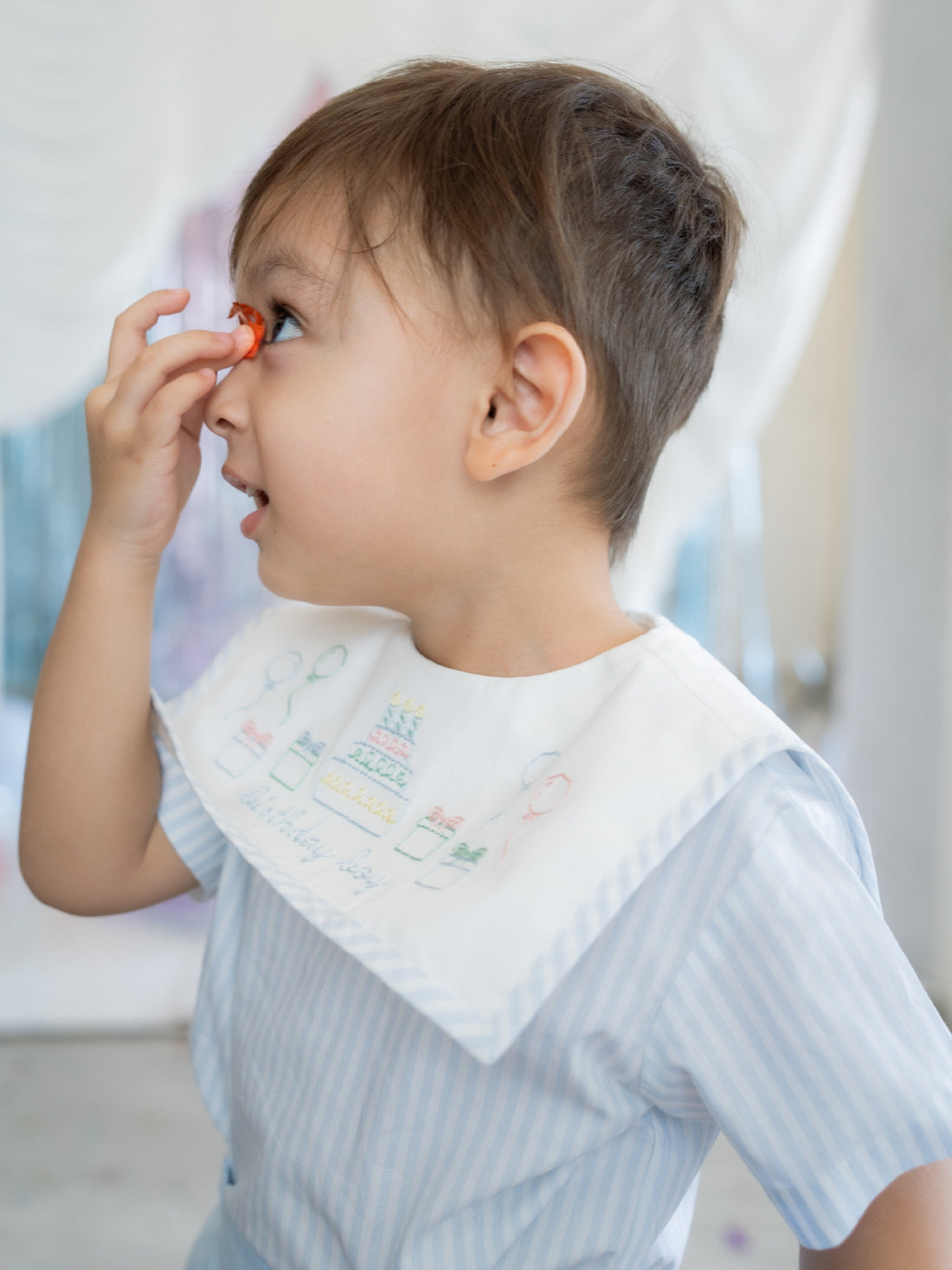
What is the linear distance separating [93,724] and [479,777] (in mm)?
290

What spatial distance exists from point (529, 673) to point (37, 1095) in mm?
1490

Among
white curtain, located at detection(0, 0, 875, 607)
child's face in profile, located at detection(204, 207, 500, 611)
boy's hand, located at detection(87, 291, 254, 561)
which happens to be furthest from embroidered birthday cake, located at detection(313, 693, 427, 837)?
white curtain, located at detection(0, 0, 875, 607)

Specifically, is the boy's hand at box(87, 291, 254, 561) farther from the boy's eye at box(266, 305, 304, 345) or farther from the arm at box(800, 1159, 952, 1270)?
the arm at box(800, 1159, 952, 1270)

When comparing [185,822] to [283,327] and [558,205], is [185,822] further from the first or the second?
[558,205]

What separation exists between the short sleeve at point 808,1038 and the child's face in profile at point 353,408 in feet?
0.99

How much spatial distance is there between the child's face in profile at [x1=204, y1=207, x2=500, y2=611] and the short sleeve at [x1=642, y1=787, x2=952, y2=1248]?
0.30 meters

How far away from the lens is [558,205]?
65 centimetres

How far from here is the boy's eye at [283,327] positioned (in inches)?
27.6

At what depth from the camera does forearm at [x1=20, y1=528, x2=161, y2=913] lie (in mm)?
771

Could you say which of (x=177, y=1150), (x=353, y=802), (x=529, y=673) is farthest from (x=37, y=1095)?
(x=529, y=673)

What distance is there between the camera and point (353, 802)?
2.41 ft

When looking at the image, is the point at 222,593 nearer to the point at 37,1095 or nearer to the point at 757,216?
the point at 37,1095

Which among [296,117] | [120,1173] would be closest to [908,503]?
[296,117]

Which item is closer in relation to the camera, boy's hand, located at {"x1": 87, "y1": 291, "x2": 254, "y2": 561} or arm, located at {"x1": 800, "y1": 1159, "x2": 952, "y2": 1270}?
arm, located at {"x1": 800, "y1": 1159, "x2": 952, "y2": 1270}
